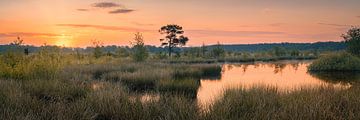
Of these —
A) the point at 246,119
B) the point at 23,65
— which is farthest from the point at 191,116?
the point at 23,65

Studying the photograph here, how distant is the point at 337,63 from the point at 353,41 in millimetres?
5596

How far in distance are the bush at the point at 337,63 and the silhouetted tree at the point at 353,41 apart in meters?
4.21

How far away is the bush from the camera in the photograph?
38.5m

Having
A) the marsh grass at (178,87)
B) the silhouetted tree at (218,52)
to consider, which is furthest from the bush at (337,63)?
the silhouetted tree at (218,52)

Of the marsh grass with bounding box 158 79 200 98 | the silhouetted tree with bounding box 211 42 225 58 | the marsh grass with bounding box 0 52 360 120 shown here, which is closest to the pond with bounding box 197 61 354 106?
the marsh grass with bounding box 158 79 200 98

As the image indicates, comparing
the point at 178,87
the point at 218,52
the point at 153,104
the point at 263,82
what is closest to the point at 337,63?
the point at 263,82

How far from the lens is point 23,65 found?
60.5ft

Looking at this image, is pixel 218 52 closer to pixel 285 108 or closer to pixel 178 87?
pixel 178 87

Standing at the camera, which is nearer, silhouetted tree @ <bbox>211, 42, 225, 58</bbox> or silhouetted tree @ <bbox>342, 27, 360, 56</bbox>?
silhouetted tree @ <bbox>342, 27, 360, 56</bbox>

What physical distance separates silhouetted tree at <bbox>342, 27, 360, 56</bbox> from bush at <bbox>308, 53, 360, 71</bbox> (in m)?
4.21

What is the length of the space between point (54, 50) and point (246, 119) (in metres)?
17.0

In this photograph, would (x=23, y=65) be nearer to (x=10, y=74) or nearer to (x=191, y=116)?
(x=10, y=74)

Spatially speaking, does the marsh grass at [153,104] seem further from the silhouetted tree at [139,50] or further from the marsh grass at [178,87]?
the silhouetted tree at [139,50]

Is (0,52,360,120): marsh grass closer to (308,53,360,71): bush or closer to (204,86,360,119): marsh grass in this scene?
(204,86,360,119): marsh grass
